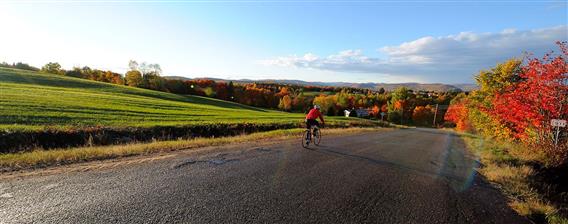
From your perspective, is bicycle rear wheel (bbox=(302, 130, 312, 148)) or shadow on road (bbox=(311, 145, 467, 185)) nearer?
shadow on road (bbox=(311, 145, 467, 185))

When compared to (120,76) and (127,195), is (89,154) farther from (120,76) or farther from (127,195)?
(120,76)

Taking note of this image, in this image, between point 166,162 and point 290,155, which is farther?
point 290,155

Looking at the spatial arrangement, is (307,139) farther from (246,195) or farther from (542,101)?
(542,101)

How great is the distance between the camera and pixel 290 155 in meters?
11.1

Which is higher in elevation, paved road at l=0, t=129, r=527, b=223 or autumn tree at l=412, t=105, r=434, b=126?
paved road at l=0, t=129, r=527, b=223

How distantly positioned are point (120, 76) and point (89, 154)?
105765 mm

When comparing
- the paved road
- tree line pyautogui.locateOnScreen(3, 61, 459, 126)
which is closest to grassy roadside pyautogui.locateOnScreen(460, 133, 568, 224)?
the paved road

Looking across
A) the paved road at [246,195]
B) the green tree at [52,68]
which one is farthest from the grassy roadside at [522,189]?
the green tree at [52,68]

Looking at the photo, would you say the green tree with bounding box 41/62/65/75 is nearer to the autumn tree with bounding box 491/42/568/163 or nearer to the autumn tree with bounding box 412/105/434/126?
the autumn tree with bounding box 491/42/568/163

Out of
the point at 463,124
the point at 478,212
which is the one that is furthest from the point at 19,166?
the point at 463,124

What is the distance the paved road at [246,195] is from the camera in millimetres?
5176

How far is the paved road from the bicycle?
12.3ft

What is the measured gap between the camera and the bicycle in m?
13.8

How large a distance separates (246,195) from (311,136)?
26.5 feet
